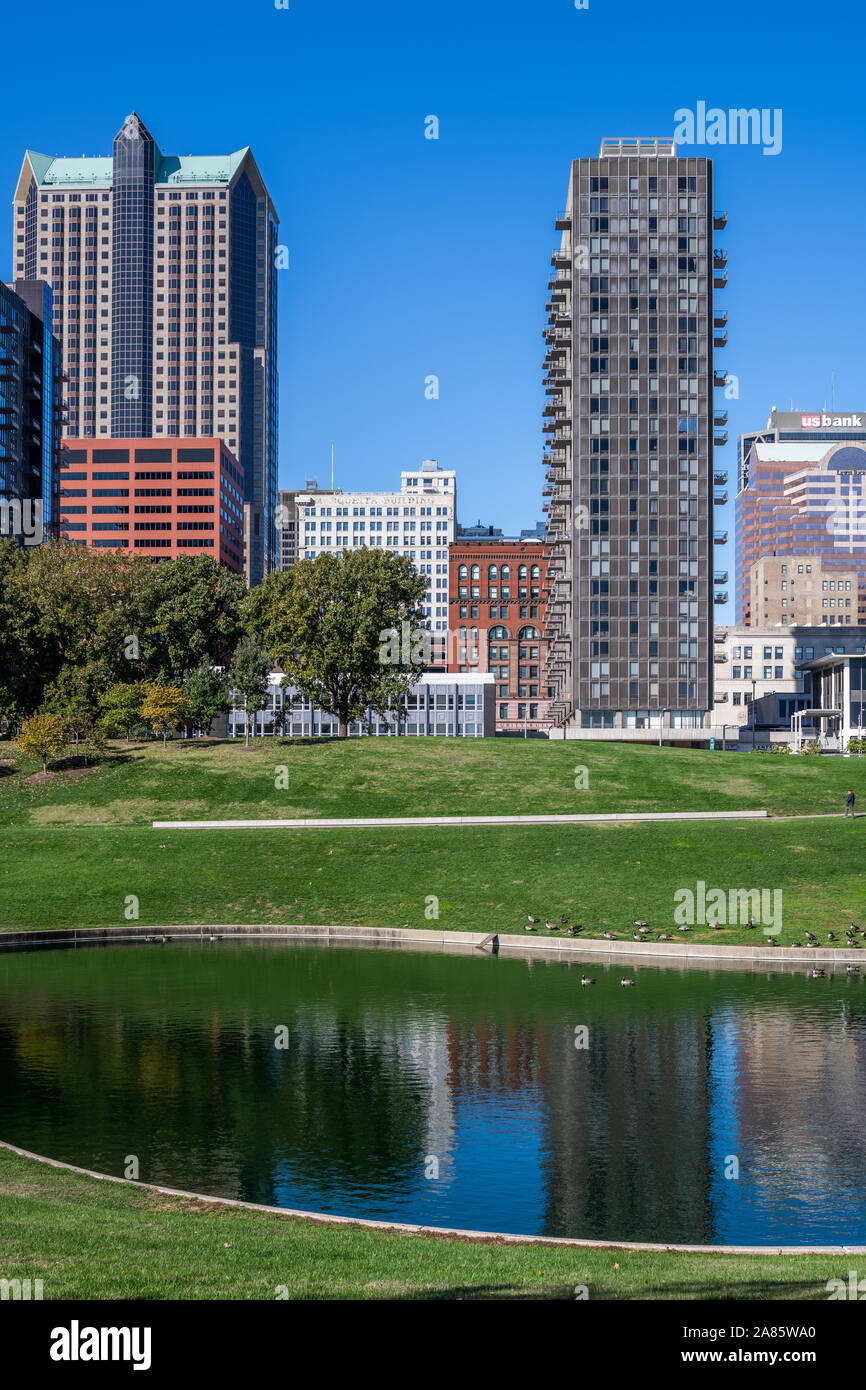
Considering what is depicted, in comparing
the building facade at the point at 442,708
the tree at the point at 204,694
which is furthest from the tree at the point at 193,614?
the building facade at the point at 442,708

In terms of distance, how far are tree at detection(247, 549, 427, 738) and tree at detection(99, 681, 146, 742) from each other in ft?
42.0

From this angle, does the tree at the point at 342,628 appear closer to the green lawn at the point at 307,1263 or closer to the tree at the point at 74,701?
the tree at the point at 74,701

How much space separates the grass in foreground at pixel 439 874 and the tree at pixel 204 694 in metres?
36.0

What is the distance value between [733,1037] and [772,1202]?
13.1 metres

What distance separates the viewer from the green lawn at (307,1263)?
47.8 feet

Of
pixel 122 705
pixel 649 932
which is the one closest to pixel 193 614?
pixel 122 705

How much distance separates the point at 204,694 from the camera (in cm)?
10606

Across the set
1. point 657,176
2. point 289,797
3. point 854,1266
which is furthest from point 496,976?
point 657,176

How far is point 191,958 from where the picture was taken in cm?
4888

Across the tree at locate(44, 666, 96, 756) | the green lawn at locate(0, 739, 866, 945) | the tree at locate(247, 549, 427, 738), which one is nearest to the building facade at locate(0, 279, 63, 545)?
the tree at locate(44, 666, 96, 756)

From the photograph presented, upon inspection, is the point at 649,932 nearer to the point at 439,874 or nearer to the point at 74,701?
the point at 439,874

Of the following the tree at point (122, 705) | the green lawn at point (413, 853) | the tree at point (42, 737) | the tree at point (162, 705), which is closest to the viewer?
the green lawn at point (413, 853)

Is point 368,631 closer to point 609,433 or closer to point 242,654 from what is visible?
point 242,654

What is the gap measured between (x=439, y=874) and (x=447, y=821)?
14.1 metres
